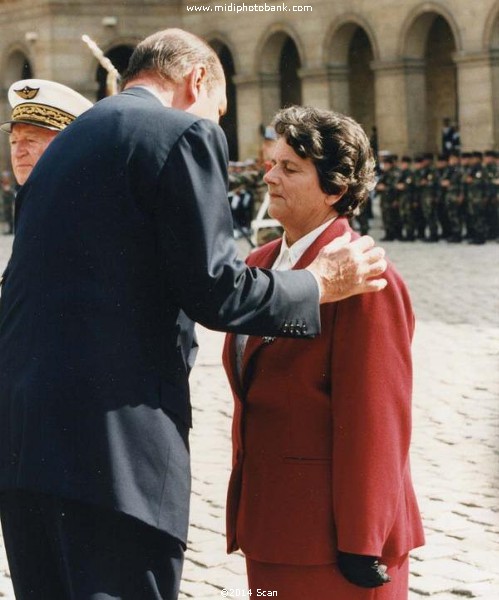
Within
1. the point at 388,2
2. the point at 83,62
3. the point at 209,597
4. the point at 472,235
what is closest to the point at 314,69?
the point at 388,2

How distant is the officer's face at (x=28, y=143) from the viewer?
5141 millimetres

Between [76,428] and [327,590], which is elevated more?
[76,428]

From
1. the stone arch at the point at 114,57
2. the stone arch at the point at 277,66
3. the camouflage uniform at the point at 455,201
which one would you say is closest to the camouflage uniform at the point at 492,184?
the camouflage uniform at the point at 455,201

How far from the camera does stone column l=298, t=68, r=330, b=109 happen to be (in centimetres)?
3403

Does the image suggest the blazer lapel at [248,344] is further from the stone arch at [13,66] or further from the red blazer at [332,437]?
the stone arch at [13,66]

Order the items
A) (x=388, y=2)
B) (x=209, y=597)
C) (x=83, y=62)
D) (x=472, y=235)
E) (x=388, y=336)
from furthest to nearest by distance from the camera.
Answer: (x=83, y=62)
(x=388, y=2)
(x=472, y=235)
(x=209, y=597)
(x=388, y=336)

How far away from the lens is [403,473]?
3.58 meters

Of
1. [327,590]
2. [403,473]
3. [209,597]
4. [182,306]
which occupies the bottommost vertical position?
[209,597]

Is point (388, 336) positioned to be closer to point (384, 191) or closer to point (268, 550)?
point (268, 550)

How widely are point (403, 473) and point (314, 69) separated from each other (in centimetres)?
3116

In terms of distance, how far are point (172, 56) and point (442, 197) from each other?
2190cm

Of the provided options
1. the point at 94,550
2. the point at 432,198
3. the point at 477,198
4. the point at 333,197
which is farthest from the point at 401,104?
the point at 94,550

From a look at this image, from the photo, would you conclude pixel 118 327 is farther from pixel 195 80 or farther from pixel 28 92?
pixel 28 92

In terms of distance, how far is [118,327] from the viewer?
3.19 meters
